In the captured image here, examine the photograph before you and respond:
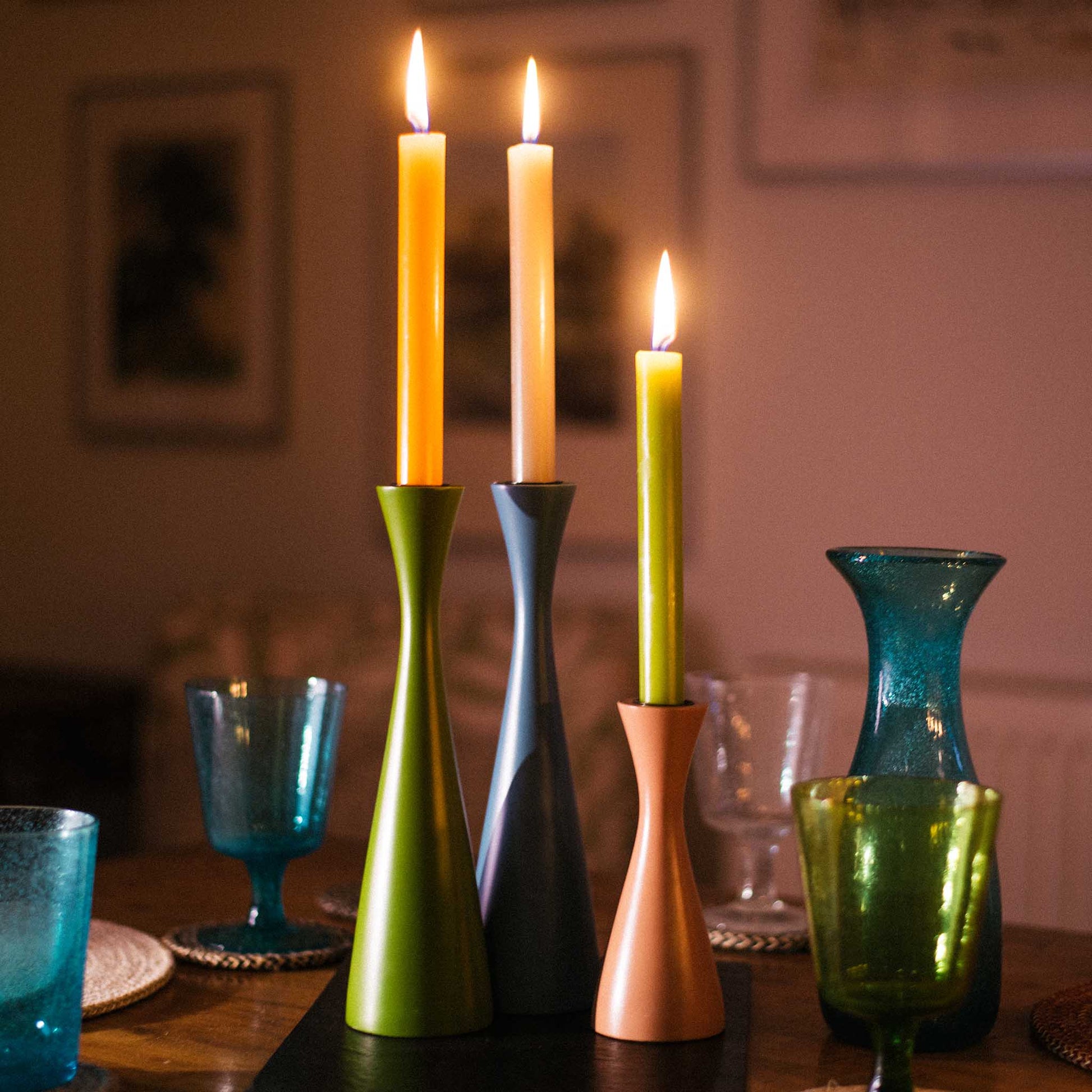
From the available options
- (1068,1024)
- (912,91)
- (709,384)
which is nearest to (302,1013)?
(1068,1024)

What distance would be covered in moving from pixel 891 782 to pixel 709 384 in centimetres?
183

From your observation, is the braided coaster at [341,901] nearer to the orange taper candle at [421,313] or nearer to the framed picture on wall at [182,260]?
the orange taper candle at [421,313]

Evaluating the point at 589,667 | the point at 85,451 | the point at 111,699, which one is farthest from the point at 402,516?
the point at 85,451

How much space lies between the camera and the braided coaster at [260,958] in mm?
852

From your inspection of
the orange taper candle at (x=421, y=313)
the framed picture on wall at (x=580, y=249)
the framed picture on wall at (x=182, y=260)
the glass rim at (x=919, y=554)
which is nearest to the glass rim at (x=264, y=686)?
the orange taper candle at (x=421, y=313)

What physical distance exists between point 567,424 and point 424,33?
2.43 ft

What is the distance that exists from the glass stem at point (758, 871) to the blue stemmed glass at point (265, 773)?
0.29 metres

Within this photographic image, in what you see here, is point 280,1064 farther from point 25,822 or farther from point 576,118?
point 576,118

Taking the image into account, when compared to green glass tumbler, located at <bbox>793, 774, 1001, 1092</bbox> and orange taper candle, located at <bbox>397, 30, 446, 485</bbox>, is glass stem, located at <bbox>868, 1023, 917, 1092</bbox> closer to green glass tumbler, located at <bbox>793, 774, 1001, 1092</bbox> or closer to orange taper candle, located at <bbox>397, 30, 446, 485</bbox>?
green glass tumbler, located at <bbox>793, 774, 1001, 1092</bbox>

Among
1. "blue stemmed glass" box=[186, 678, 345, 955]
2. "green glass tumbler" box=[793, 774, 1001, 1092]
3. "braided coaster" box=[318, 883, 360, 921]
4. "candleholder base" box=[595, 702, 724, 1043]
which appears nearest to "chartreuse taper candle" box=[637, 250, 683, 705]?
"candleholder base" box=[595, 702, 724, 1043]

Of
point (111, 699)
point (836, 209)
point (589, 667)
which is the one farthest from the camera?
point (111, 699)

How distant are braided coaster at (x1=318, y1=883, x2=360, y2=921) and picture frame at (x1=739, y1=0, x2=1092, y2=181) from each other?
164 centimetres

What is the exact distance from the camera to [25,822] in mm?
655

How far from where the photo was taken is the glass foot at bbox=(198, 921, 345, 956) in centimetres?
87
